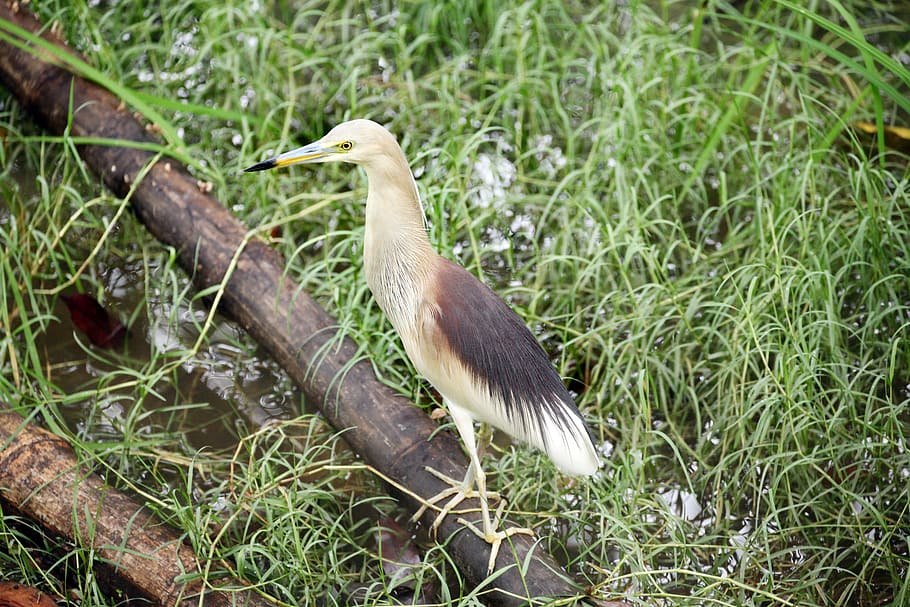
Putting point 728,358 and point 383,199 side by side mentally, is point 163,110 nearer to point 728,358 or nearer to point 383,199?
point 383,199

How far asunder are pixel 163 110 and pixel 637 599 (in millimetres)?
2700

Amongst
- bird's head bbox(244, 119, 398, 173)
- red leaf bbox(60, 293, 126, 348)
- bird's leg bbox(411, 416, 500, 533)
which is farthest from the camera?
red leaf bbox(60, 293, 126, 348)

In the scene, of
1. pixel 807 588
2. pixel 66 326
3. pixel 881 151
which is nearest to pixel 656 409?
pixel 807 588

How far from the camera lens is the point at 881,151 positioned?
10.6 ft

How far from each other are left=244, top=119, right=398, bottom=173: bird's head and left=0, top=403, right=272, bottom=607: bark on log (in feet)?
3.21

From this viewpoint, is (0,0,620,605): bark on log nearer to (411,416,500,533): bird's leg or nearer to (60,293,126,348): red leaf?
(411,416,500,533): bird's leg

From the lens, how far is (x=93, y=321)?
11.0ft

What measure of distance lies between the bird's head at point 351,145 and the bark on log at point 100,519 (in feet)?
3.21

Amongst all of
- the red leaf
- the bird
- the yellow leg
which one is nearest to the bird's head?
the bird

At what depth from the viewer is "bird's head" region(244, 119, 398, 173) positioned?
2.43 m

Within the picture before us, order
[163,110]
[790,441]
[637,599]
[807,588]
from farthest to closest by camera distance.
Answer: [163,110] → [790,441] → [807,588] → [637,599]

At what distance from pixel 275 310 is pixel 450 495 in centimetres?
84

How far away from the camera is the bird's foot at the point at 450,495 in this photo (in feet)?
8.70

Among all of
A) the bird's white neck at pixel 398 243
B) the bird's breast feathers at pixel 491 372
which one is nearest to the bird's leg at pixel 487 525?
the bird's breast feathers at pixel 491 372
